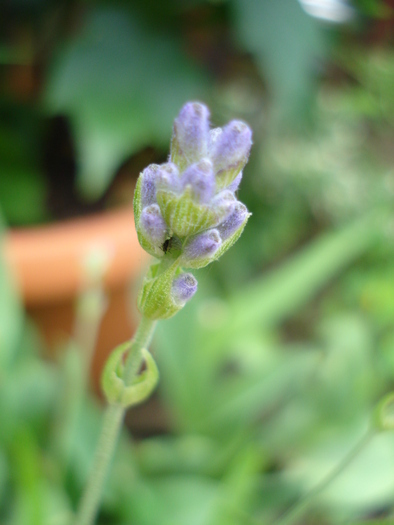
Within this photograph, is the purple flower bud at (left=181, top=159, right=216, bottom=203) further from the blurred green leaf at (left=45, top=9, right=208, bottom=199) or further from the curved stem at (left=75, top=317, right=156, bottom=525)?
the blurred green leaf at (left=45, top=9, right=208, bottom=199)

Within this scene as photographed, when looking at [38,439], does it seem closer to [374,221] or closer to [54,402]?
→ [54,402]

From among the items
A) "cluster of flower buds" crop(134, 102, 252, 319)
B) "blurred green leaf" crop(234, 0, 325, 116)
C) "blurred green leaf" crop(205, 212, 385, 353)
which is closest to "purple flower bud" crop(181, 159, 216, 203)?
"cluster of flower buds" crop(134, 102, 252, 319)

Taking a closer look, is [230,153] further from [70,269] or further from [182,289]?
[70,269]

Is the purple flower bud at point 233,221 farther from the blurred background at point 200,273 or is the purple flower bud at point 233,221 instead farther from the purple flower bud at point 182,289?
the blurred background at point 200,273

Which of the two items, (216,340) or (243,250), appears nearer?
(216,340)

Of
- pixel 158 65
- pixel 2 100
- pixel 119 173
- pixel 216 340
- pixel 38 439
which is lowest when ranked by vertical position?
pixel 38 439

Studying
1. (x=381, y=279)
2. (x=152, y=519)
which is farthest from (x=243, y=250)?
(x=152, y=519)

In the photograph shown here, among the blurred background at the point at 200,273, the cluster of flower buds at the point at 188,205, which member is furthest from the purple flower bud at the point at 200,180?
the blurred background at the point at 200,273
